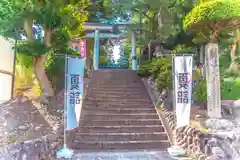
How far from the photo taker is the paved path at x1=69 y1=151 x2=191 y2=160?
4820 mm

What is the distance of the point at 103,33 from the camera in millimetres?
13930

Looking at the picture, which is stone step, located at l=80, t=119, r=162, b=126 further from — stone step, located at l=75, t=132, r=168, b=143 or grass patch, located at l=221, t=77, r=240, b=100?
grass patch, located at l=221, t=77, r=240, b=100

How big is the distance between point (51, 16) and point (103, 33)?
878 cm

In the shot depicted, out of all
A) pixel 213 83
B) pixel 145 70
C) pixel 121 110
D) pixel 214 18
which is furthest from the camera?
pixel 145 70

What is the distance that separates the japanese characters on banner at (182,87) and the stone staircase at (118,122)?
0.86m

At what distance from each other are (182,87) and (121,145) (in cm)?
213

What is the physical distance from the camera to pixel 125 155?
5.03m

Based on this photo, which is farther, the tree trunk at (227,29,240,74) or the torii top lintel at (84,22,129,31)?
the torii top lintel at (84,22,129,31)

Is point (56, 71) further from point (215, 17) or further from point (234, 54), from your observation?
point (234, 54)

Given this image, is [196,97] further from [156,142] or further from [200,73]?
[156,142]

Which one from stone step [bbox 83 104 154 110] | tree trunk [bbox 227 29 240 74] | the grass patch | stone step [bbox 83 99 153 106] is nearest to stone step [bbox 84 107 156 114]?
stone step [bbox 83 104 154 110]

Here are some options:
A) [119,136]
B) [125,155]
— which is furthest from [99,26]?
[125,155]

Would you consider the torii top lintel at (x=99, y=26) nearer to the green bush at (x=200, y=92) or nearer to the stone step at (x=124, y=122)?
the green bush at (x=200, y=92)

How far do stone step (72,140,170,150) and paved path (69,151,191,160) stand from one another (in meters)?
0.29
